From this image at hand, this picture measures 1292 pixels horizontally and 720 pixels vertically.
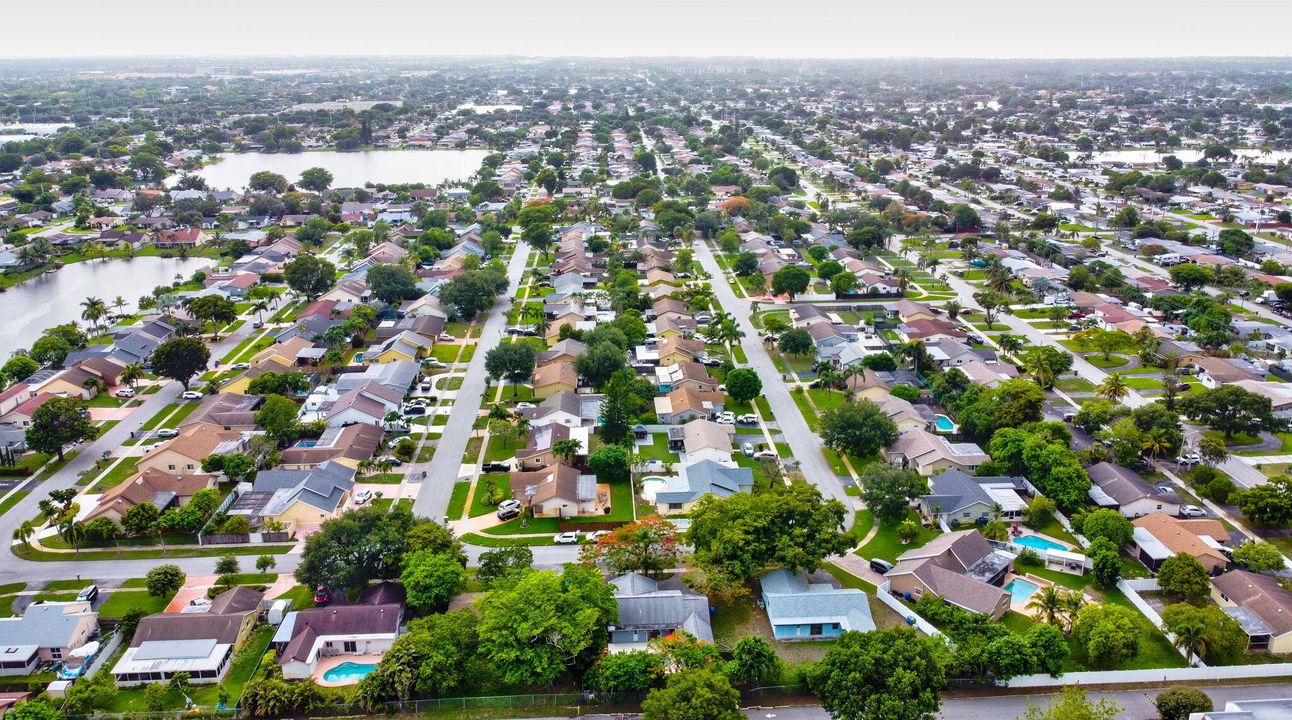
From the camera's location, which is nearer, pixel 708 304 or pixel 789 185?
pixel 708 304

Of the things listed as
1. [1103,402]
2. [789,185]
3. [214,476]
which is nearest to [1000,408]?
[1103,402]

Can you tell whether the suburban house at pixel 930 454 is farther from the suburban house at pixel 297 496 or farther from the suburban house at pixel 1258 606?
the suburban house at pixel 297 496

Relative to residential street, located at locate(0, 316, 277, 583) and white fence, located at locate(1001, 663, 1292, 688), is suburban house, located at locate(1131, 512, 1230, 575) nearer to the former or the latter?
white fence, located at locate(1001, 663, 1292, 688)

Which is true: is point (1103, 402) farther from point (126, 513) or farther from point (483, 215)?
point (483, 215)

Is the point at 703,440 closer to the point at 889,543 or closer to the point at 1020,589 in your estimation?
the point at 889,543

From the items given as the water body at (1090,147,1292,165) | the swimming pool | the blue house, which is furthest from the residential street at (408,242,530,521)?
the water body at (1090,147,1292,165)
